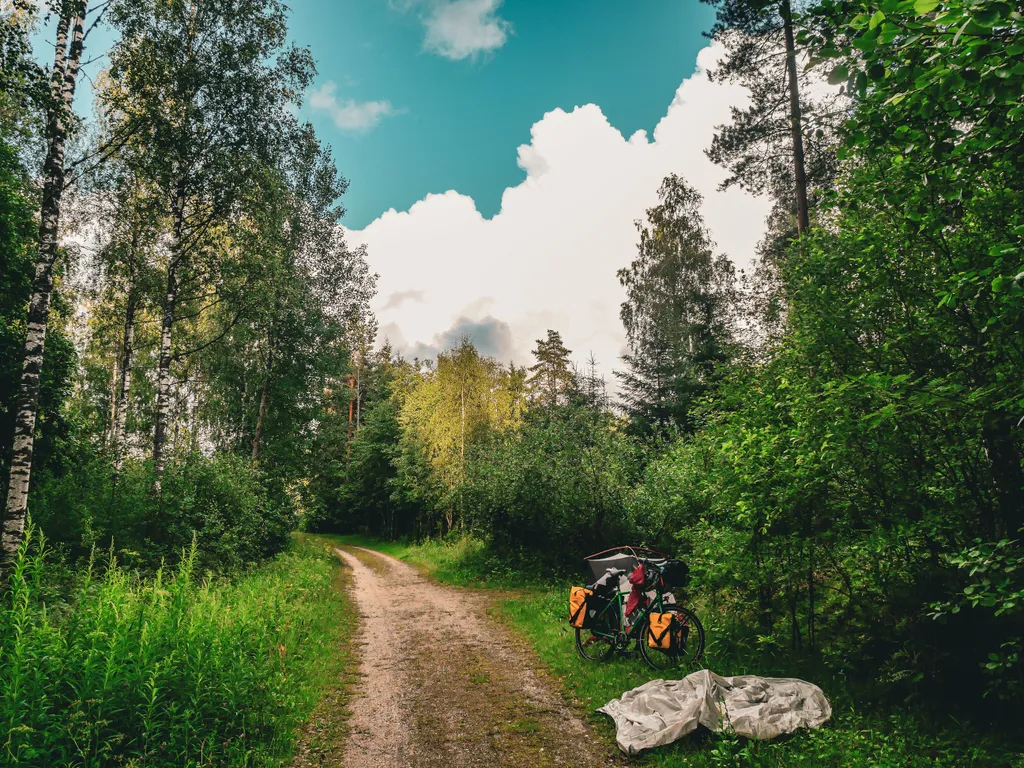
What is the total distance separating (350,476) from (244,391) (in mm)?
15305

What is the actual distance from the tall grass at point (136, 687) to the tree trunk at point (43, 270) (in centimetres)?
252

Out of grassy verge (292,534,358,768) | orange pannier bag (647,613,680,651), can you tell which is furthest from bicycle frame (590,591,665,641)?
grassy verge (292,534,358,768)

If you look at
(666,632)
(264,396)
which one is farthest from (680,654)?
(264,396)

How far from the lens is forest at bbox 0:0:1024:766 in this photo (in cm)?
412

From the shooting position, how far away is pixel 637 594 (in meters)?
6.86

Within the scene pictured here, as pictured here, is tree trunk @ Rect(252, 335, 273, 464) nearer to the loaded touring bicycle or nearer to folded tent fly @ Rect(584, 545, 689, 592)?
folded tent fly @ Rect(584, 545, 689, 592)

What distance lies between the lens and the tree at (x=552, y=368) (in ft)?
126

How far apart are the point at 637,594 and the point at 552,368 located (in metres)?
32.4

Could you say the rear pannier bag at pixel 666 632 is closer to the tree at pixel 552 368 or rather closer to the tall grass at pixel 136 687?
the tall grass at pixel 136 687

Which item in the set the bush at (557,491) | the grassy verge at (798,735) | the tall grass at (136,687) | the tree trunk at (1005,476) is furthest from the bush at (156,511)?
the tree trunk at (1005,476)

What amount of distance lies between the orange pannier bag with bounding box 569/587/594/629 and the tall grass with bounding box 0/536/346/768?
11.6 ft

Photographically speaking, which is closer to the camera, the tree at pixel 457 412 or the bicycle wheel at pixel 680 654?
the bicycle wheel at pixel 680 654

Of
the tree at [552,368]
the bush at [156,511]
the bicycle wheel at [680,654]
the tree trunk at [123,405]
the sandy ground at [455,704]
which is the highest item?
the tree at [552,368]

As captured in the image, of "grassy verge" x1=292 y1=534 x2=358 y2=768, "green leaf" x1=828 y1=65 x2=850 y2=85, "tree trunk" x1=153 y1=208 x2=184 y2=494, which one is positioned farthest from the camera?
"tree trunk" x1=153 y1=208 x2=184 y2=494
